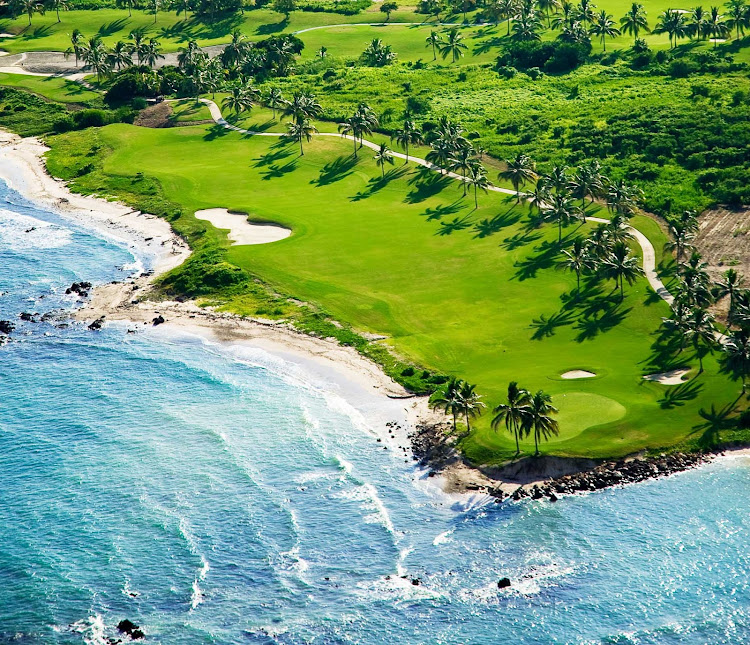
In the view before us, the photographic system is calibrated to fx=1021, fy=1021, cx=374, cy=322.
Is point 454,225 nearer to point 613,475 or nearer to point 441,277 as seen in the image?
point 441,277

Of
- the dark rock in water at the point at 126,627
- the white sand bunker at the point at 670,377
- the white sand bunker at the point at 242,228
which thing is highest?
the white sand bunker at the point at 242,228

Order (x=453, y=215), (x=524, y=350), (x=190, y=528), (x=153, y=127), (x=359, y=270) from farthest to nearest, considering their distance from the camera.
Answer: (x=153, y=127) → (x=453, y=215) → (x=359, y=270) → (x=524, y=350) → (x=190, y=528)

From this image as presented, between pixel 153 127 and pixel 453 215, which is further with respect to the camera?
pixel 153 127

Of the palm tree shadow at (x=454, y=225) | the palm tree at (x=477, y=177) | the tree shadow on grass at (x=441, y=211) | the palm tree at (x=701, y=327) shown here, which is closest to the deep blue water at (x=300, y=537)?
the palm tree at (x=701, y=327)

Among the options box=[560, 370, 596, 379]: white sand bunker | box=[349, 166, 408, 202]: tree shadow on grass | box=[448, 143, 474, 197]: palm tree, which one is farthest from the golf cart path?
box=[560, 370, 596, 379]: white sand bunker

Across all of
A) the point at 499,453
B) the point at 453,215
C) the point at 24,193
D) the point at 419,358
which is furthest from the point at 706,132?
the point at 24,193

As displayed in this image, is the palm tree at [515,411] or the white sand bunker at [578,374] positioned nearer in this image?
the palm tree at [515,411]

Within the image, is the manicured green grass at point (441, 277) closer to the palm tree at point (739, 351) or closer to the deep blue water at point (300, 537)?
the palm tree at point (739, 351)

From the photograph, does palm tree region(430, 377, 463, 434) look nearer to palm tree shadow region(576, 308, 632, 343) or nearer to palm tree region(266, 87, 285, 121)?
palm tree shadow region(576, 308, 632, 343)

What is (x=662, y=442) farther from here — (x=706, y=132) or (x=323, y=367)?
(x=706, y=132)
